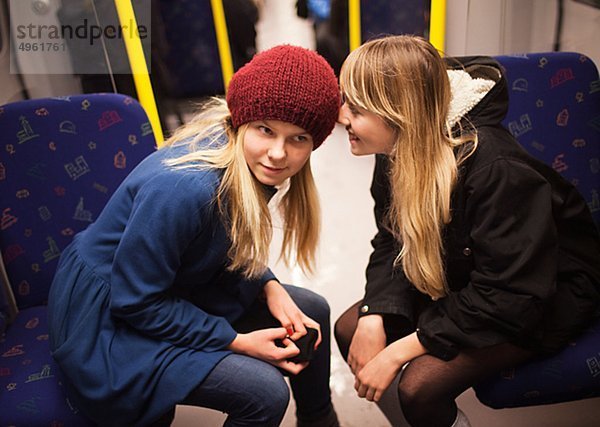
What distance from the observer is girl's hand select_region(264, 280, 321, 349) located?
113cm

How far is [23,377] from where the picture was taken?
1.06 metres

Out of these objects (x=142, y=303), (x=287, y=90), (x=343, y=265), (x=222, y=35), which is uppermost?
(x=287, y=90)

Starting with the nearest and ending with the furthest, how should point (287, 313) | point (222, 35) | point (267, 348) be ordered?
point (267, 348)
point (287, 313)
point (222, 35)

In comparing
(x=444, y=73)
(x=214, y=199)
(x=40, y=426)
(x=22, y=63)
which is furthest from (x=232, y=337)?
(x=22, y=63)

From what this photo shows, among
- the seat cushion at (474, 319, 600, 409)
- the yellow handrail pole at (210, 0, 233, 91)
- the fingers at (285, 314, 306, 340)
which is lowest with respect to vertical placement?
the seat cushion at (474, 319, 600, 409)

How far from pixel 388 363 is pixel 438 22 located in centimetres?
123

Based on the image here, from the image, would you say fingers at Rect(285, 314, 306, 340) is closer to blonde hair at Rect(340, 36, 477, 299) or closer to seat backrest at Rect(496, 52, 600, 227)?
blonde hair at Rect(340, 36, 477, 299)

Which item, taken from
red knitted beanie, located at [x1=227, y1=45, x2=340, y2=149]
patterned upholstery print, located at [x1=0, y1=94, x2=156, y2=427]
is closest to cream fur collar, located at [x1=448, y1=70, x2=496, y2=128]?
red knitted beanie, located at [x1=227, y1=45, x2=340, y2=149]

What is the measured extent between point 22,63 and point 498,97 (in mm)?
1261

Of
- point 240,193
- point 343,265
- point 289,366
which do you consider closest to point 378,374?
point 289,366

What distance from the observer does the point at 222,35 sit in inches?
80.5

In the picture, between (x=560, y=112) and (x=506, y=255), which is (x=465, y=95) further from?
(x=560, y=112)

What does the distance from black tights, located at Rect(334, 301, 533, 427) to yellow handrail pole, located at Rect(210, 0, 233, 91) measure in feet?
4.17

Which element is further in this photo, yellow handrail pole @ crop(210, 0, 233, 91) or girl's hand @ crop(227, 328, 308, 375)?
yellow handrail pole @ crop(210, 0, 233, 91)
